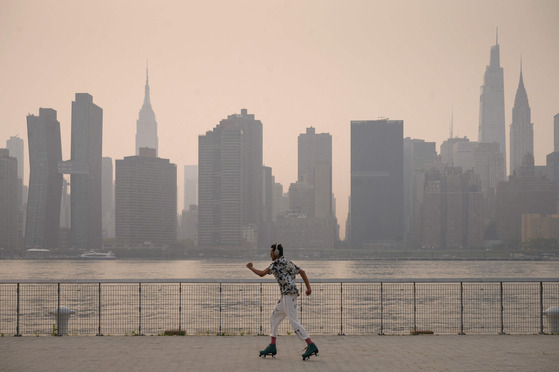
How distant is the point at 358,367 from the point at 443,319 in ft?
79.3

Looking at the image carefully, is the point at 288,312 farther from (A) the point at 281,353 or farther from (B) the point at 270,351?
(A) the point at 281,353

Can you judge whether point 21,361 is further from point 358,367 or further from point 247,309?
point 247,309

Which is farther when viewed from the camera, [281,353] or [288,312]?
[281,353]

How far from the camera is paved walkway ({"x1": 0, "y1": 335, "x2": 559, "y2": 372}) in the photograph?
12000mm

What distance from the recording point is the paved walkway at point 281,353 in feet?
39.4

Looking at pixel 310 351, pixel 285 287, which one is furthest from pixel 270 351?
pixel 285 287

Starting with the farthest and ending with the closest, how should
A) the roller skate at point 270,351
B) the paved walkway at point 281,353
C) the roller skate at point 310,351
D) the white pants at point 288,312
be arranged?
the white pants at point 288,312
the roller skate at point 270,351
the roller skate at point 310,351
the paved walkway at point 281,353

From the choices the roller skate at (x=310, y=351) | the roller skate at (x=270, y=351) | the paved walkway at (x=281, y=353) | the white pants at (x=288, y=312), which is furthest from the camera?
the white pants at (x=288, y=312)

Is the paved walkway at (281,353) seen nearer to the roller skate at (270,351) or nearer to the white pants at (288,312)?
the roller skate at (270,351)

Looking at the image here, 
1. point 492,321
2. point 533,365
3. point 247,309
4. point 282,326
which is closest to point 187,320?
point 247,309

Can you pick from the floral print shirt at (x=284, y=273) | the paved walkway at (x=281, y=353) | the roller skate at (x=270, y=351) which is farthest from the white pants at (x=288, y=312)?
the paved walkway at (x=281, y=353)

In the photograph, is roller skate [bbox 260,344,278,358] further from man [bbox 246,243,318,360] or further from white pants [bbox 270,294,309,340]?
white pants [bbox 270,294,309,340]

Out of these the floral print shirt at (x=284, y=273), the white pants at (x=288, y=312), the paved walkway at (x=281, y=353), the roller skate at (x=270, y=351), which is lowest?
the paved walkway at (x=281, y=353)

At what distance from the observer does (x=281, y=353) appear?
45.3 ft
